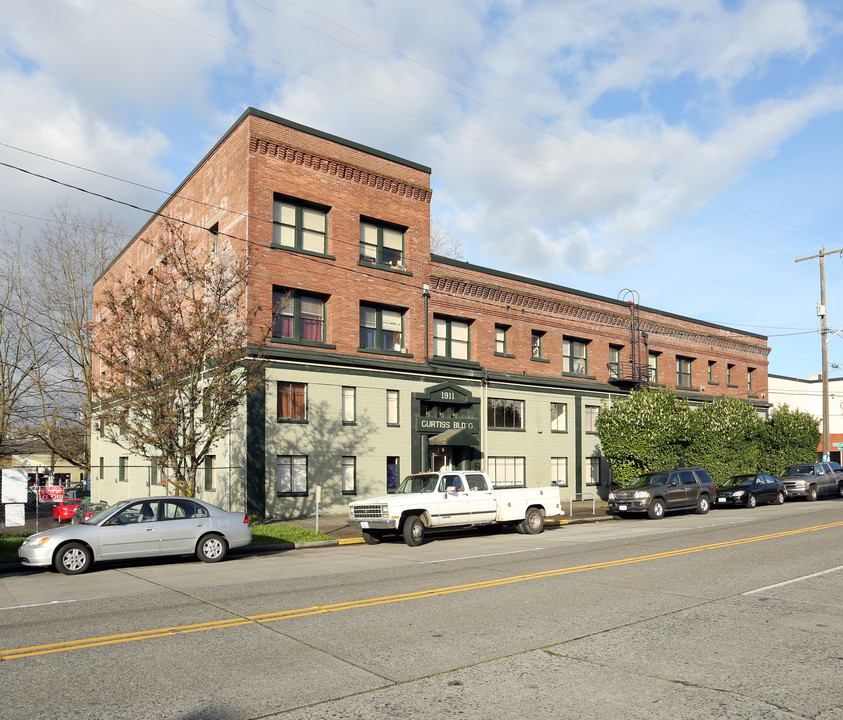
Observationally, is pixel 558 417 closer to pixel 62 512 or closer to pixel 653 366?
pixel 653 366

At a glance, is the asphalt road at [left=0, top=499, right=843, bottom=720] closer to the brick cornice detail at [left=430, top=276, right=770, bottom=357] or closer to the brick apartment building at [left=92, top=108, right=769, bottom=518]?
the brick apartment building at [left=92, top=108, right=769, bottom=518]

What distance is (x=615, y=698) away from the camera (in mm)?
6203

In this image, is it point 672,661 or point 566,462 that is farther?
point 566,462

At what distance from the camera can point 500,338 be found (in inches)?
1366

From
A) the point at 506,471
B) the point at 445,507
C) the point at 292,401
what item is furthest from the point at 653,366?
the point at 445,507

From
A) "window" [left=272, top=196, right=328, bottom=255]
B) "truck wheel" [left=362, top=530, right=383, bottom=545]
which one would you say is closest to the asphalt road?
"truck wheel" [left=362, top=530, right=383, bottom=545]

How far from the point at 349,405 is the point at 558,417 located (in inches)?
502

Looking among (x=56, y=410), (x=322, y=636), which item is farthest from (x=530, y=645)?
(x=56, y=410)

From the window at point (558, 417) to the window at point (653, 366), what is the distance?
25.8 ft

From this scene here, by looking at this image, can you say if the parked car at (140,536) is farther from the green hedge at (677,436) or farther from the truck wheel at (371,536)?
the green hedge at (677,436)

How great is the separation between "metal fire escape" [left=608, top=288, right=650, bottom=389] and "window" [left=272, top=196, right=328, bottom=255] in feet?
61.0

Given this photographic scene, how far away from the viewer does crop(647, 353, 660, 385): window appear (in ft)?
139

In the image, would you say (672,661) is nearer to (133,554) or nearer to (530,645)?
(530,645)

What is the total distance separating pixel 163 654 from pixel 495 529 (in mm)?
16022
